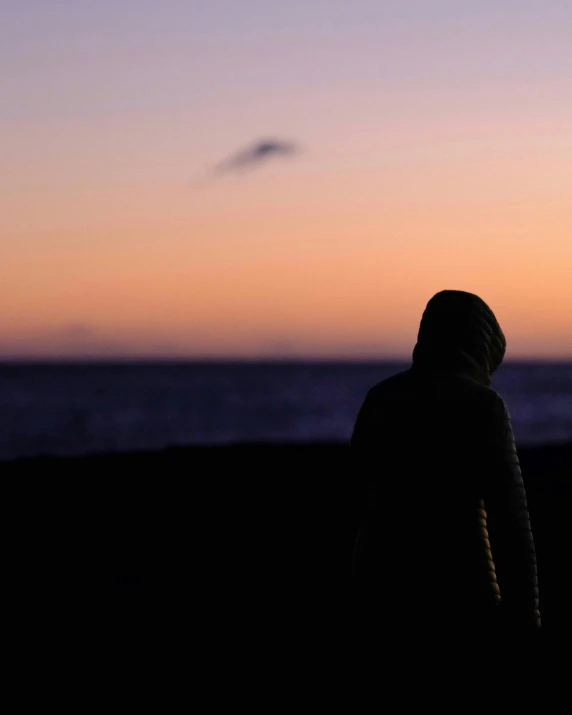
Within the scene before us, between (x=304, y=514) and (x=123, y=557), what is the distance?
2.15 m

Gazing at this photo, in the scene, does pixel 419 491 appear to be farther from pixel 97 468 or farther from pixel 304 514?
pixel 97 468

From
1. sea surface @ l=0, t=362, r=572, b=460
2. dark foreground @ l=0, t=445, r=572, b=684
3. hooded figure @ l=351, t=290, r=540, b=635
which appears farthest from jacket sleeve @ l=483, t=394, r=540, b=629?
sea surface @ l=0, t=362, r=572, b=460

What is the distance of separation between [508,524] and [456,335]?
67cm

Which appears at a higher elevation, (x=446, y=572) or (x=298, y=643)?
(x=446, y=572)

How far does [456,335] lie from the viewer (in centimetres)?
374

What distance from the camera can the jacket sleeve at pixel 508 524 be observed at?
354 centimetres

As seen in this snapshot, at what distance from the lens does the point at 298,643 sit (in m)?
6.97

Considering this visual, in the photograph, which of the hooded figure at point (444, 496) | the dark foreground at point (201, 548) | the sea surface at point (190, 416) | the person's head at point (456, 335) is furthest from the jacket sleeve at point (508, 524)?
the sea surface at point (190, 416)

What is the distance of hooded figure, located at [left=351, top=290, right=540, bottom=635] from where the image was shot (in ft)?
11.7

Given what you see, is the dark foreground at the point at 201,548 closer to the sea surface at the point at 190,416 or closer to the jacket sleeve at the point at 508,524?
the jacket sleeve at the point at 508,524

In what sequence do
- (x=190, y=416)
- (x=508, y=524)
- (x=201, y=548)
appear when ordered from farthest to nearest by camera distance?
(x=190, y=416)
(x=201, y=548)
(x=508, y=524)

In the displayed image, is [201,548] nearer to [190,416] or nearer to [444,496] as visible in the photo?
[444,496]

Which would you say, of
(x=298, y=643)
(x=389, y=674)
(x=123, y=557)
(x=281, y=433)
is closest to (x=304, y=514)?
(x=123, y=557)

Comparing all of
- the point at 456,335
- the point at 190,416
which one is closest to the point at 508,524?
the point at 456,335
